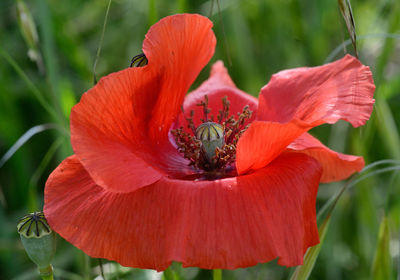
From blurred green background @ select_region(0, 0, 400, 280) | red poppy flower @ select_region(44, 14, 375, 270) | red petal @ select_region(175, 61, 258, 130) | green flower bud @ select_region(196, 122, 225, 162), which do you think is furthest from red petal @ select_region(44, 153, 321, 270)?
blurred green background @ select_region(0, 0, 400, 280)

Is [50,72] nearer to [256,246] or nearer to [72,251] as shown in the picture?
[72,251]

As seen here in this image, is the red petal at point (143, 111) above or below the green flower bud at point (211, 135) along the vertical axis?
above

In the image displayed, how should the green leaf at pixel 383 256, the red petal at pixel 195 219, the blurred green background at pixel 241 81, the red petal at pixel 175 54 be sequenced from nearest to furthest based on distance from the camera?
the red petal at pixel 195 219 → the red petal at pixel 175 54 → the green leaf at pixel 383 256 → the blurred green background at pixel 241 81

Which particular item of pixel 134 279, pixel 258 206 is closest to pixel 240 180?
pixel 258 206

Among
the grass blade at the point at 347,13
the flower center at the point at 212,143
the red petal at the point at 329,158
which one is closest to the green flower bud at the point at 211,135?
the flower center at the point at 212,143

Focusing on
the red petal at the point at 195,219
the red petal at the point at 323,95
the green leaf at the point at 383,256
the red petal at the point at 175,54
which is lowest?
the green leaf at the point at 383,256

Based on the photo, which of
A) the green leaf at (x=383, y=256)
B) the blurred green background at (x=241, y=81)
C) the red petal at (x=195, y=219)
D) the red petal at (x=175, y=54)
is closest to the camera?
the red petal at (x=195, y=219)

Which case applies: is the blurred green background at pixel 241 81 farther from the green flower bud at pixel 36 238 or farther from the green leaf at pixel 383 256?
the green flower bud at pixel 36 238

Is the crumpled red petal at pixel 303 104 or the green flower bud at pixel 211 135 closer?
the crumpled red petal at pixel 303 104
